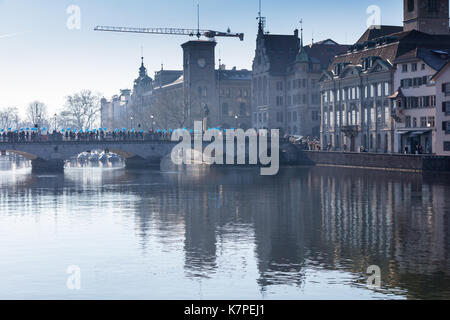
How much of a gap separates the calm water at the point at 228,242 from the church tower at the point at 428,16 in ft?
198

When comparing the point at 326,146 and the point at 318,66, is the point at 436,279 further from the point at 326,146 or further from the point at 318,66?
the point at 318,66

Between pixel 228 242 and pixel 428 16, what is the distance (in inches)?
3820

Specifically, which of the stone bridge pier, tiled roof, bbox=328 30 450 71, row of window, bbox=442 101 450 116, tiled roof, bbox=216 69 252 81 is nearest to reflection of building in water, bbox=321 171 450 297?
row of window, bbox=442 101 450 116

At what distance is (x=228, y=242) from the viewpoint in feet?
120

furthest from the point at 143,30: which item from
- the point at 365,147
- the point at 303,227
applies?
the point at 303,227

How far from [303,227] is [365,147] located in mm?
76382

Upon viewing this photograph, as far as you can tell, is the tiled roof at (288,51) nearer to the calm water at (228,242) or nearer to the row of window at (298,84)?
the row of window at (298,84)

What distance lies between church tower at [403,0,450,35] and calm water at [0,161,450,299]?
198 feet

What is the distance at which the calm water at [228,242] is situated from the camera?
26.7 metres

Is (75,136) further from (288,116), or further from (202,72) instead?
(202,72)

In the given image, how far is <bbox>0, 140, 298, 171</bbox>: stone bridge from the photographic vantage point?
113125 mm

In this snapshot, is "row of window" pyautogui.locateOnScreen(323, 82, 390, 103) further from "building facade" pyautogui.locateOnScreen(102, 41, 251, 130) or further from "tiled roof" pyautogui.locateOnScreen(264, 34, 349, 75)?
"building facade" pyautogui.locateOnScreen(102, 41, 251, 130)

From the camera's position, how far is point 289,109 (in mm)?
153250

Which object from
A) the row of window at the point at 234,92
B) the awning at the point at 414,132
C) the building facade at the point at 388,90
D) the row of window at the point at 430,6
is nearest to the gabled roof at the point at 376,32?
the building facade at the point at 388,90
